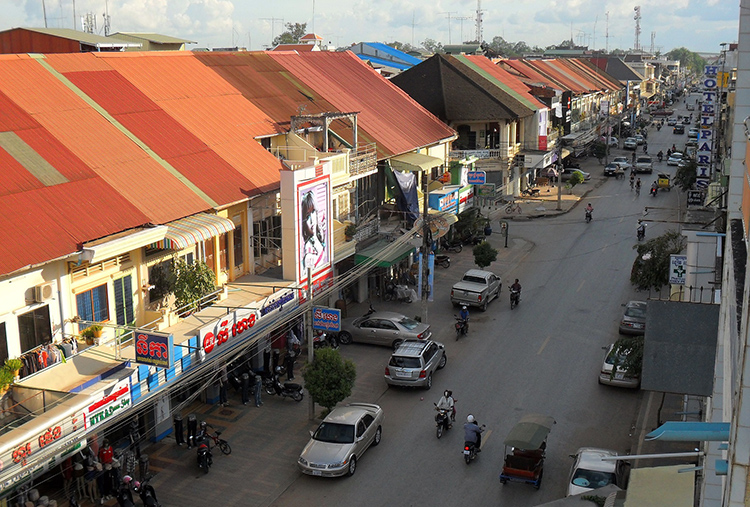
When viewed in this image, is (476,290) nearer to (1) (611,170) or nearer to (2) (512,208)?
(2) (512,208)

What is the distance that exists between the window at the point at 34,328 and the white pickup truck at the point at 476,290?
21082 millimetres

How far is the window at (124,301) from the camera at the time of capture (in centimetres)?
2295

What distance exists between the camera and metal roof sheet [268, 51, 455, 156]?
39.9 m

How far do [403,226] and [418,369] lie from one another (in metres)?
11.5

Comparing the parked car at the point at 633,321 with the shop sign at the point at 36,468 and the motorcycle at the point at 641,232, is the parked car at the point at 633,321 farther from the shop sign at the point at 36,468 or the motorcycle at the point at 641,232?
the shop sign at the point at 36,468

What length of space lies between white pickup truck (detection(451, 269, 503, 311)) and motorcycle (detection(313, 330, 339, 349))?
7440 millimetres

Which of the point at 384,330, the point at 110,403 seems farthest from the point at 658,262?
the point at 110,403

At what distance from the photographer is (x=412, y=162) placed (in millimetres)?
39344

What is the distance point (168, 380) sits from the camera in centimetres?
2148

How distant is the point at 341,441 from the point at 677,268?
13.2 metres

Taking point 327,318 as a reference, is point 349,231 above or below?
above

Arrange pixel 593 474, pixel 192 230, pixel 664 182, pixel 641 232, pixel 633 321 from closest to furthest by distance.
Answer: pixel 593 474 → pixel 192 230 → pixel 633 321 → pixel 641 232 → pixel 664 182

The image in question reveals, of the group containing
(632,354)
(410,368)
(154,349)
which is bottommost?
(410,368)

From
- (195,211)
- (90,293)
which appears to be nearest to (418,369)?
(195,211)
